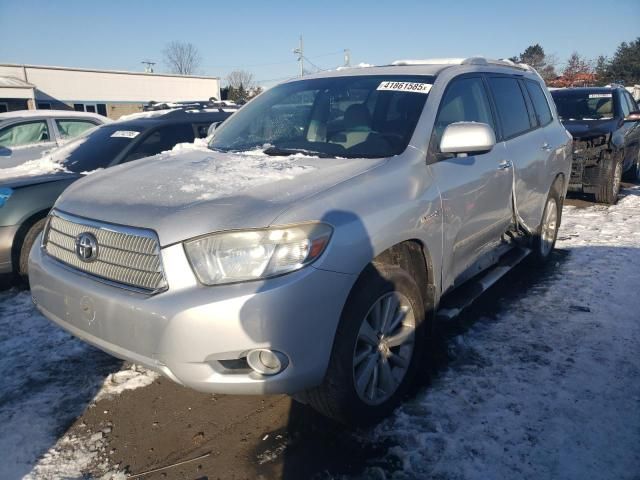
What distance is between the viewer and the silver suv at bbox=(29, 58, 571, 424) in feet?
6.88

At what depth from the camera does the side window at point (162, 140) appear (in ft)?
17.6

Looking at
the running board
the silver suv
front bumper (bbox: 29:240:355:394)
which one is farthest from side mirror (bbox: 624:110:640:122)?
front bumper (bbox: 29:240:355:394)

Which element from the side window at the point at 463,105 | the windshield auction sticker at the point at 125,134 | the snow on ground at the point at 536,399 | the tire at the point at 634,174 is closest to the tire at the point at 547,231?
the snow on ground at the point at 536,399

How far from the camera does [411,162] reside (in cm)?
278

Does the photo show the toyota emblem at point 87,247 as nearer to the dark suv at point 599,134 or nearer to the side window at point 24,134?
the side window at point 24,134

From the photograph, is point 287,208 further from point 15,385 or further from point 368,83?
point 15,385

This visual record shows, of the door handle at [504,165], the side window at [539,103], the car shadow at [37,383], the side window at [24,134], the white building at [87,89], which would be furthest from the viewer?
the white building at [87,89]

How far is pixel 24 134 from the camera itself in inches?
303

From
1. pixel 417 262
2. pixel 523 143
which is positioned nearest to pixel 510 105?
pixel 523 143

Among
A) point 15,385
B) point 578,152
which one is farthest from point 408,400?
point 578,152

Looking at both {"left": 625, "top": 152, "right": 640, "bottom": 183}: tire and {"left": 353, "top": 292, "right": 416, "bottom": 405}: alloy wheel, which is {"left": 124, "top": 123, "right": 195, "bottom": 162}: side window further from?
{"left": 625, "top": 152, "right": 640, "bottom": 183}: tire

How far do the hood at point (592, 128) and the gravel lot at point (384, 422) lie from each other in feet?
15.6

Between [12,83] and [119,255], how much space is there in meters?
29.6

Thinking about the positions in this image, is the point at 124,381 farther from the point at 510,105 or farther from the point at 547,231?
the point at 547,231
